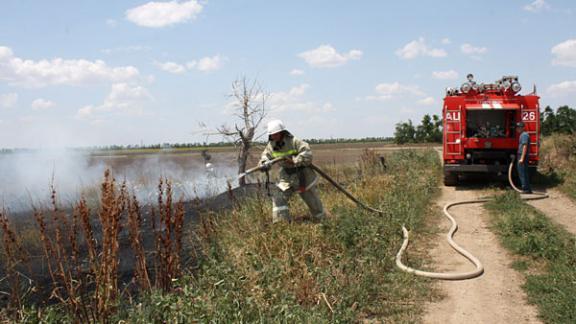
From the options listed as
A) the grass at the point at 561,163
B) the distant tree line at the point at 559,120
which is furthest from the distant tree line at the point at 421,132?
the grass at the point at 561,163

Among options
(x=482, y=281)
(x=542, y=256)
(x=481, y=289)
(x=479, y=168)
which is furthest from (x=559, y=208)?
(x=481, y=289)

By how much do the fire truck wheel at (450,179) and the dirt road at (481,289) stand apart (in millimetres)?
5135

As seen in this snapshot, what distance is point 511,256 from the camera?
6.91m

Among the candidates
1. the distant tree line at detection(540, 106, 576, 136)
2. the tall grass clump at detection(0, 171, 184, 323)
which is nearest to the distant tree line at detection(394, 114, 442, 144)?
the distant tree line at detection(540, 106, 576, 136)

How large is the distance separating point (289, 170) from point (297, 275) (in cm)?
238

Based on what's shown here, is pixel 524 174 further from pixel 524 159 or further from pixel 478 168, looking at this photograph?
pixel 478 168

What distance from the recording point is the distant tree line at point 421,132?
46.1 m

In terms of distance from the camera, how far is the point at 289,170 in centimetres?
770

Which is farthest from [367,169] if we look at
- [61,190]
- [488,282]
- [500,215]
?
[61,190]

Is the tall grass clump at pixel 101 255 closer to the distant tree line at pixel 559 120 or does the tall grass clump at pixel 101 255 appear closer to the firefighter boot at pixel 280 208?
the firefighter boot at pixel 280 208

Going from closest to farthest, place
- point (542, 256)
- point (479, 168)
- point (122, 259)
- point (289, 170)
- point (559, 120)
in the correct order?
point (542, 256)
point (289, 170)
point (122, 259)
point (479, 168)
point (559, 120)

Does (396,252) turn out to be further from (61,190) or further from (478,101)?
(61,190)

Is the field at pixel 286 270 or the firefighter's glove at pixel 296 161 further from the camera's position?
the firefighter's glove at pixel 296 161

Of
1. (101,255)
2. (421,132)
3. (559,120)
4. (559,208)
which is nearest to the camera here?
(101,255)
